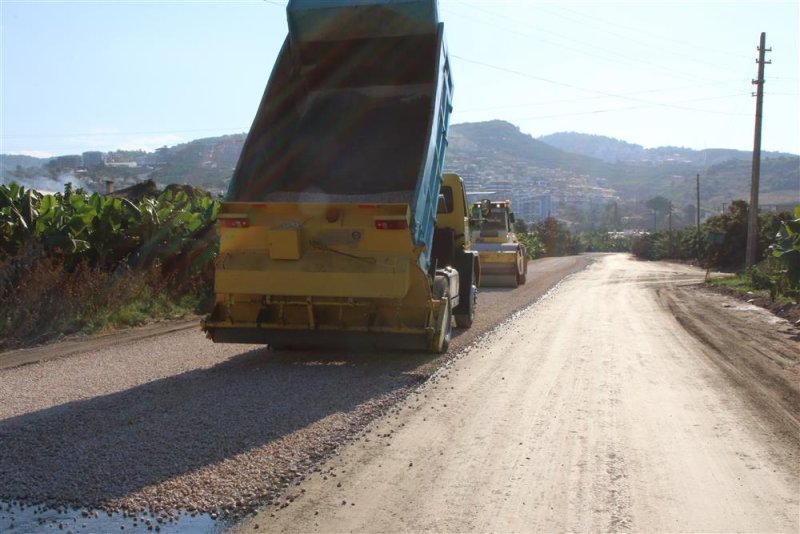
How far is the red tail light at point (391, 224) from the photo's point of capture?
29.3 feet

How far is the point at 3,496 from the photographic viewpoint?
5.17 meters

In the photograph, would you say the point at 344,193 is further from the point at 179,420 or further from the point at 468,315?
the point at 179,420

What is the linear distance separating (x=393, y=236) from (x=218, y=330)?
8.25ft

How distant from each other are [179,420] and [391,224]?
3342mm

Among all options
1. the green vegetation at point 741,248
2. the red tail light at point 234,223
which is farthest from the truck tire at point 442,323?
the green vegetation at point 741,248

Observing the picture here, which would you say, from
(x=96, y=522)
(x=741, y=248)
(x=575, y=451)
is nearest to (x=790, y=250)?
(x=575, y=451)

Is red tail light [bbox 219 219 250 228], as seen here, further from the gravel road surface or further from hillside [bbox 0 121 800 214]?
hillside [bbox 0 121 800 214]

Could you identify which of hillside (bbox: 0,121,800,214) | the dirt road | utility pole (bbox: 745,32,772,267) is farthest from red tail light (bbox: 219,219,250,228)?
utility pole (bbox: 745,32,772,267)

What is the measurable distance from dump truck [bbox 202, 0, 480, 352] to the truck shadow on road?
0.67 m

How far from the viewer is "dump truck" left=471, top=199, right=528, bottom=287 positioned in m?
25.1

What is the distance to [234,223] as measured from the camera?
9.34 meters

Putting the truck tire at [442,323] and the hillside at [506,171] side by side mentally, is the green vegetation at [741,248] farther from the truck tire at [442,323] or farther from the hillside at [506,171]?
the hillside at [506,171]

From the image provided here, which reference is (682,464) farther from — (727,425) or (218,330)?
(218,330)

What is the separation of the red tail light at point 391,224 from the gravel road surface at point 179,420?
175 cm
